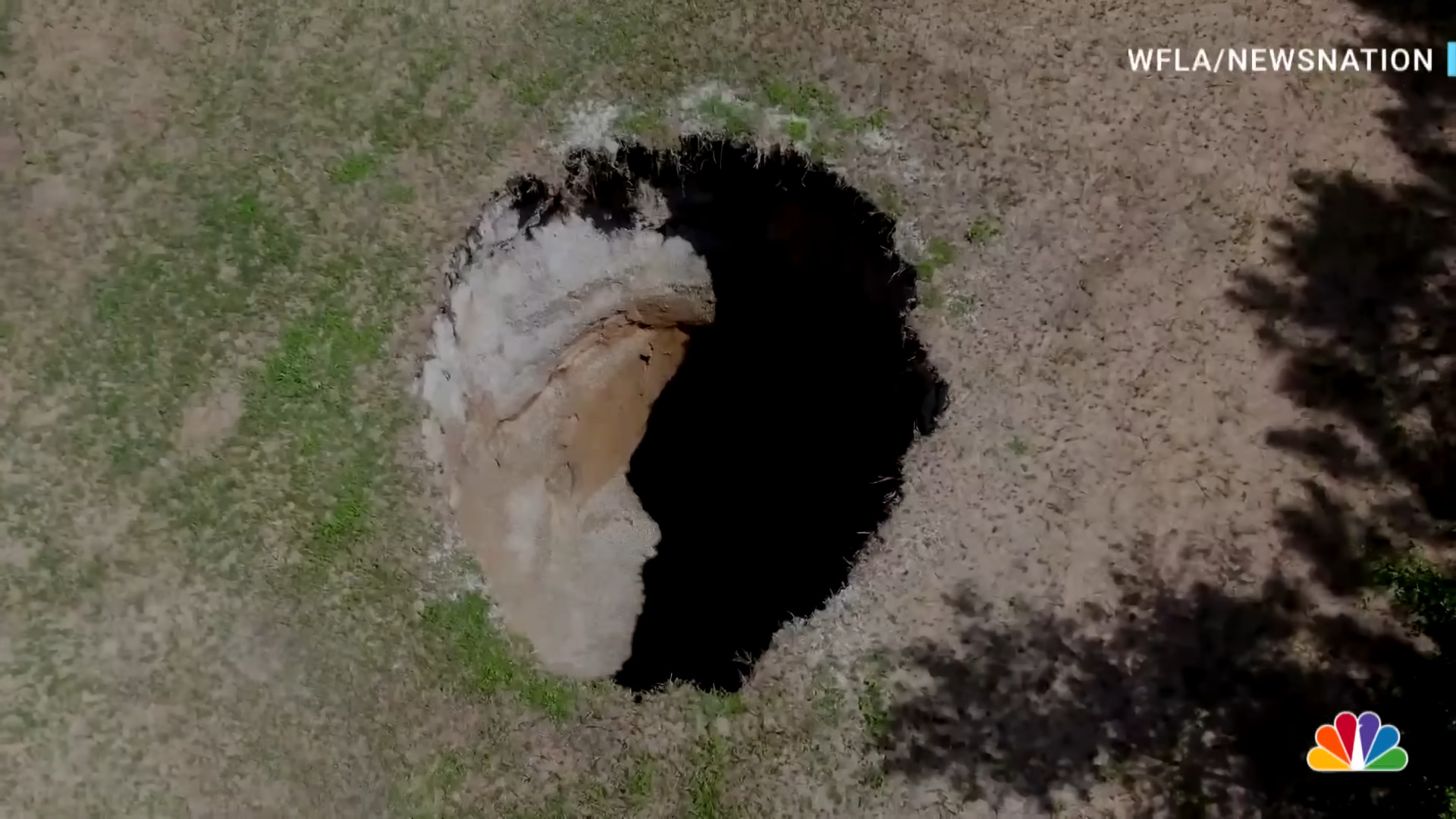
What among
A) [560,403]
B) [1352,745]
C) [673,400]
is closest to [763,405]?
[673,400]

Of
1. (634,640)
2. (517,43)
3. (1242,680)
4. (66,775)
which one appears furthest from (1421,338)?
(66,775)

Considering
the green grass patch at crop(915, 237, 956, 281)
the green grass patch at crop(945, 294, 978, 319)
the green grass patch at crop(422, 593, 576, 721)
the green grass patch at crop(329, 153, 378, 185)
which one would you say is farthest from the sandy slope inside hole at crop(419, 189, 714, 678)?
the green grass patch at crop(945, 294, 978, 319)

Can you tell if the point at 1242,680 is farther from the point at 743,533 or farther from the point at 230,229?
the point at 230,229

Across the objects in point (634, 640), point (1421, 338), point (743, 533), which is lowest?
point (634, 640)

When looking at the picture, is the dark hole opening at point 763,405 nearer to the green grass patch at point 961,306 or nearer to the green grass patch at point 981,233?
the green grass patch at point 961,306

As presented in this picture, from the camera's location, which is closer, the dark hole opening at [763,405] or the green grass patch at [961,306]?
the green grass patch at [961,306]

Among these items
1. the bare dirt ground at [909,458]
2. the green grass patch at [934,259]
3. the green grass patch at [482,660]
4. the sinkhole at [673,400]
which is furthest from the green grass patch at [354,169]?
the green grass patch at [934,259]
